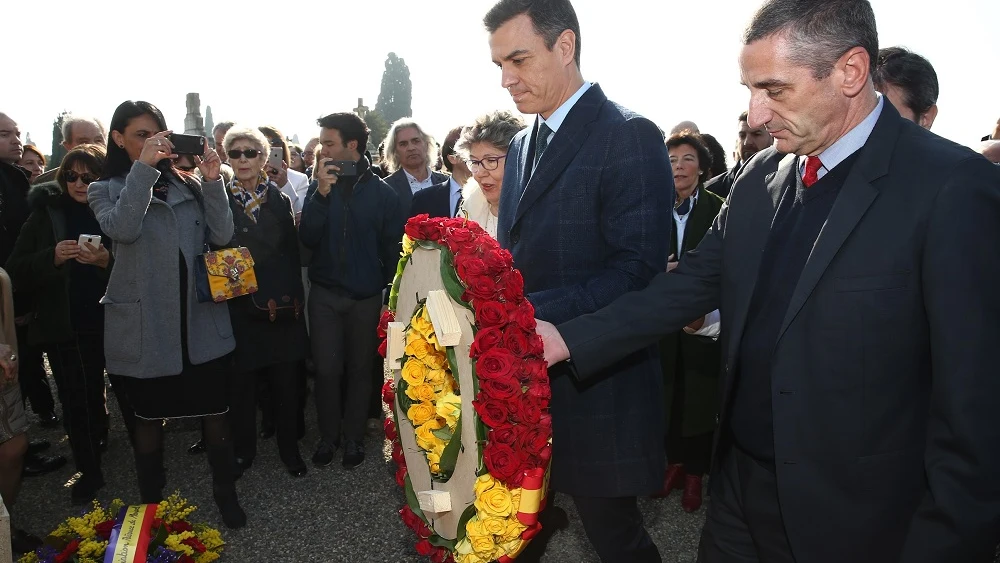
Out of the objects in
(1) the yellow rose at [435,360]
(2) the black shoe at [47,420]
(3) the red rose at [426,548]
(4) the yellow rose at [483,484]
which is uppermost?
(1) the yellow rose at [435,360]

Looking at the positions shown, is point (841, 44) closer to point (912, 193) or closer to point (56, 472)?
point (912, 193)

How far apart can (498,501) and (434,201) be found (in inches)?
159

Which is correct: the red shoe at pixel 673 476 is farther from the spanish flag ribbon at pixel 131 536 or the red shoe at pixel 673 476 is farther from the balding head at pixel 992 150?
the spanish flag ribbon at pixel 131 536

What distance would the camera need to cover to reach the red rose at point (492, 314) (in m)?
1.96

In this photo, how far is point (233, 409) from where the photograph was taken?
541 cm

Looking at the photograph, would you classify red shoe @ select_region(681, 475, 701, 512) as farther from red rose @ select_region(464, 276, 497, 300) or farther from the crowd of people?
red rose @ select_region(464, 276, 497, 300)

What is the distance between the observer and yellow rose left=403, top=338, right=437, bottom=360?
2295 mm

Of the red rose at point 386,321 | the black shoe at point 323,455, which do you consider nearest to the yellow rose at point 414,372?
the red rose at point 386,321

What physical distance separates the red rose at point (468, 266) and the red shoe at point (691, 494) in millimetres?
3403

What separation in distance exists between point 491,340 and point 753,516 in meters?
0.98

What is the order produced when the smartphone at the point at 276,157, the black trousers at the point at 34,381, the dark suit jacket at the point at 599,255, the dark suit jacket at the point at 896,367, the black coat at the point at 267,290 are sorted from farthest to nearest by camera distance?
the smartphone at the point at 276,157
the black trousers at the point at 34,381
the black coat at the point at 267,290
the dark suit jacket at the point at 599,255
the dark suit jacket at the point at 896,367

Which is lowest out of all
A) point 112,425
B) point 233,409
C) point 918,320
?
point 112,425

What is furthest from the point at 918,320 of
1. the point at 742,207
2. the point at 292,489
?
the point at 292,489

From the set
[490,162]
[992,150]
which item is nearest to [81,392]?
[490,162]
